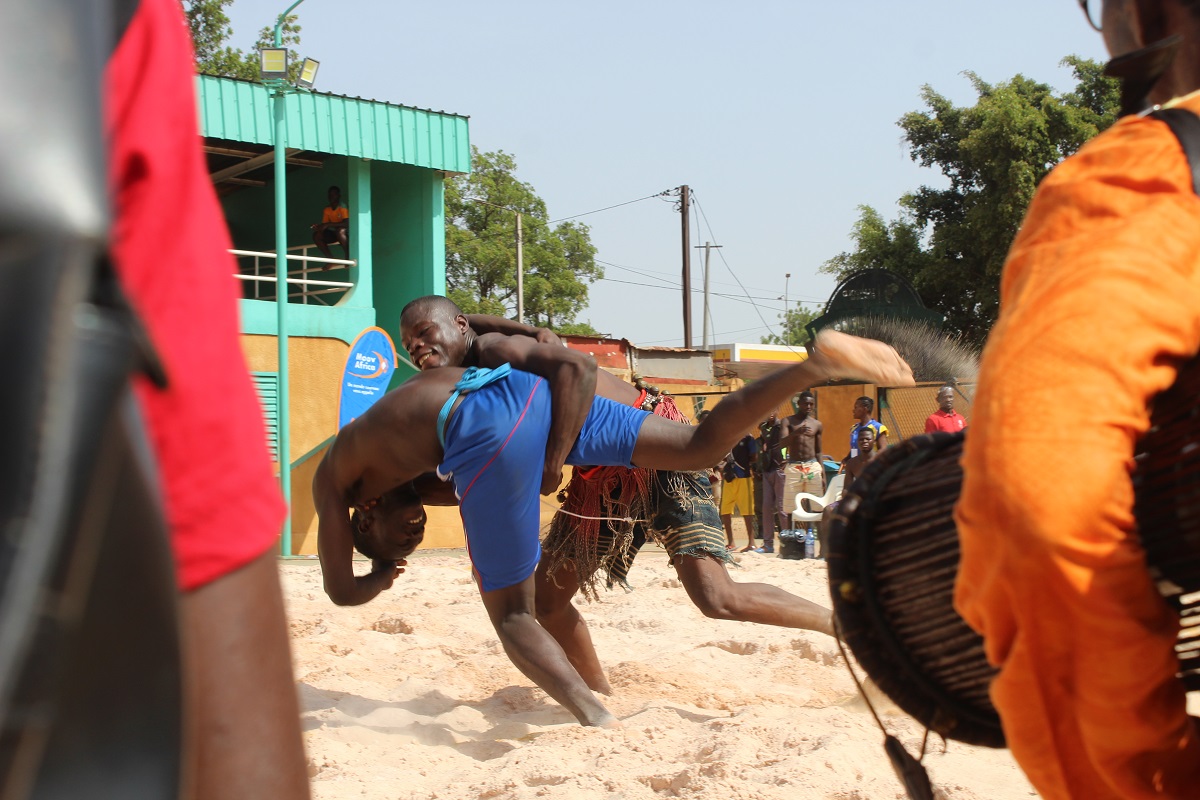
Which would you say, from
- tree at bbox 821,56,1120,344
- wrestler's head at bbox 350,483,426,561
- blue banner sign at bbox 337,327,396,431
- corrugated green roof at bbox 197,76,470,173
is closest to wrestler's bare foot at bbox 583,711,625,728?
wrestler's head at bbox 350,483,426,561

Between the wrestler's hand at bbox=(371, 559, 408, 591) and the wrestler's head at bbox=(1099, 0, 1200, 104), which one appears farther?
the wrestler's hand at bbox=(371, 559, 408, 591)

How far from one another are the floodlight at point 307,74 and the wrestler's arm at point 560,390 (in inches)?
318

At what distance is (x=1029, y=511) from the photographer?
3.79 feet

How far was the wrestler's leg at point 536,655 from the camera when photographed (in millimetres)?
4168

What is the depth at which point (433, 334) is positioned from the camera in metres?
5.00

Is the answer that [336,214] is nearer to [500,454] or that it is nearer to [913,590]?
[500,454]

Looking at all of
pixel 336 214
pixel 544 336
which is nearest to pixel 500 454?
pixel 544 336

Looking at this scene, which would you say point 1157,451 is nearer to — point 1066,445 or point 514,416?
point 1066,445

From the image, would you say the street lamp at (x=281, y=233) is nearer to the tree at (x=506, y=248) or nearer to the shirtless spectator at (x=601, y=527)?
the shirtless spectator at (x=601, y=527)

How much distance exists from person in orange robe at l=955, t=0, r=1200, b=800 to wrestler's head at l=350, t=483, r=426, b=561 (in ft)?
12.4

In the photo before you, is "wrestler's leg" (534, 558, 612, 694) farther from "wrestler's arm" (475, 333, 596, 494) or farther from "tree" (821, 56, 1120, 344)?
"tree" (821, 56, 1120, 344)

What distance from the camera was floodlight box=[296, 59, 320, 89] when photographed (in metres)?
11.7

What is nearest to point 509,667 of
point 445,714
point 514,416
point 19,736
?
point 445,714

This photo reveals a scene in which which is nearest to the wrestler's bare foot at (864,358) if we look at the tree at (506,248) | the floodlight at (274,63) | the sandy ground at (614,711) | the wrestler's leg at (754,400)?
the wrestler's leg at (754,400)
